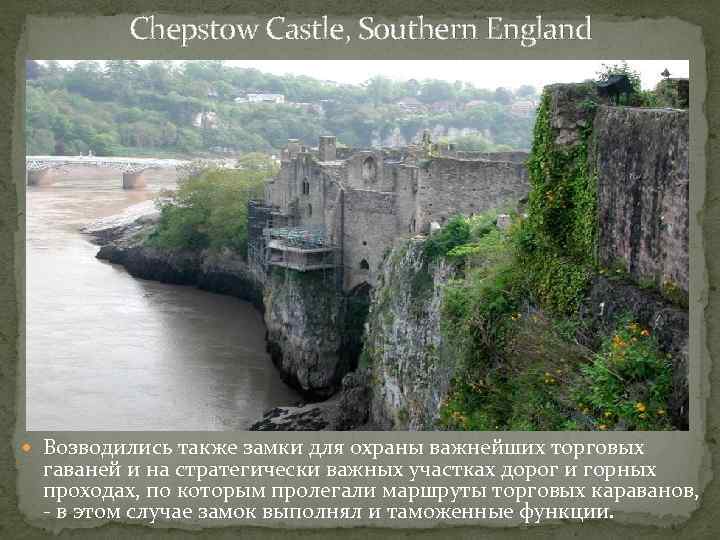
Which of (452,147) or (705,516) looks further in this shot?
(452,147)

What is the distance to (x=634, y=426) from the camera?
8219 mm

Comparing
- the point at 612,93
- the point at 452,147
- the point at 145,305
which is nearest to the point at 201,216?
the point at 145,305

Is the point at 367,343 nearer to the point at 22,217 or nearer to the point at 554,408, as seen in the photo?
the point at 554,408

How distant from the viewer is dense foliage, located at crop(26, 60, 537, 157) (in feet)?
187

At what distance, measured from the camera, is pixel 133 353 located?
2767 centimetres

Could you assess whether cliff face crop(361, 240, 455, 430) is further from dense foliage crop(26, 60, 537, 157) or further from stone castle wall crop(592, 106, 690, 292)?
dense foliage crop(26, 60, 537, 157)

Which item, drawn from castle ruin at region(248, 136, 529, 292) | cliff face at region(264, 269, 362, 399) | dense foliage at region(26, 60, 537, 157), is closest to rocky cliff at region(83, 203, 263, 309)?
castle ruin at region(248, 136, 529, 292)

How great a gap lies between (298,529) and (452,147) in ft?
76.8

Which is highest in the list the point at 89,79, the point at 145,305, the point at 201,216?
the point at 89,79

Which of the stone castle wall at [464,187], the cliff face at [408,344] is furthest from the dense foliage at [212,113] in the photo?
the cliff face at [408,344]

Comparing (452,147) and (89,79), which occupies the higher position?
(89,79)

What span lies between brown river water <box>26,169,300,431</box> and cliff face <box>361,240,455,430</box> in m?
4.12

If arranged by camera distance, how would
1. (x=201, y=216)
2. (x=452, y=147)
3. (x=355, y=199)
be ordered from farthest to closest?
(x=201, y=216) → (x=452, y=147) → (x=355, y=199)

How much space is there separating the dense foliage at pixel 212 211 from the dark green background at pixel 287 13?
1095 inches
